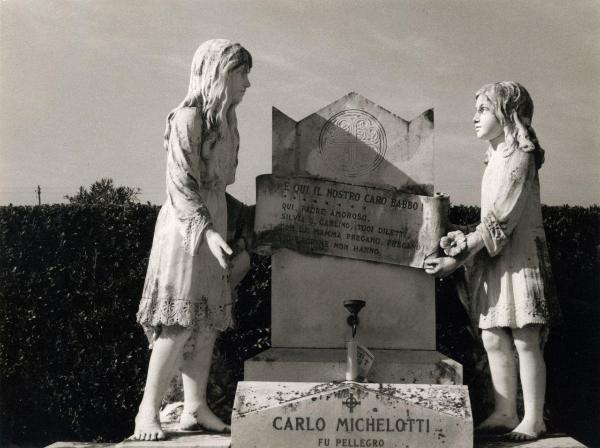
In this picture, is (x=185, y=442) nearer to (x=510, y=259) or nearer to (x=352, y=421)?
(x=352, y=421)

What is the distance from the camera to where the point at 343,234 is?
22.3 feet

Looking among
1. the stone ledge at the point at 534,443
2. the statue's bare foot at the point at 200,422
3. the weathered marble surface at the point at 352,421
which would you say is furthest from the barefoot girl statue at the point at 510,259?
the statue's bare foot at the point at 200,422

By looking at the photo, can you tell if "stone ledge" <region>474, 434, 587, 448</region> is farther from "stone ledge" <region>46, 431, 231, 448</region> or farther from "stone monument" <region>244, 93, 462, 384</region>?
"stone ledge" <region>46, 431, 231, 448</region>

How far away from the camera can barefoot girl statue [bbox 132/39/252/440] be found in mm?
6293

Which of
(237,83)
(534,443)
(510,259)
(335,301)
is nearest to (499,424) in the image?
(534,443)

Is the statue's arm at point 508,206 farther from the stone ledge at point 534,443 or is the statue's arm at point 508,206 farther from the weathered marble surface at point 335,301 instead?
the stone ledge at point 534,443

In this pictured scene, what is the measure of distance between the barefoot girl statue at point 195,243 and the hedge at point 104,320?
2606 mm

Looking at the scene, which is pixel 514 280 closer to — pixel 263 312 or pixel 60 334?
pixel 263 312

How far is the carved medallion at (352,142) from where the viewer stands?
685 centimetres

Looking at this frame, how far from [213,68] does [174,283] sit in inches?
A: 60.4

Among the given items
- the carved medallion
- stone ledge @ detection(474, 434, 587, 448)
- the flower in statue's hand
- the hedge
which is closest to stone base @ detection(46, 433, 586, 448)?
stone ledge @ detection(474, 434, 587, 448)

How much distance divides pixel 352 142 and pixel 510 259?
4.67 feet

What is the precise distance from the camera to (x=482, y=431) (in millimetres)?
6602

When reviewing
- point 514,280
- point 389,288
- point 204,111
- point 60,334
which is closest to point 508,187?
point 514,280
